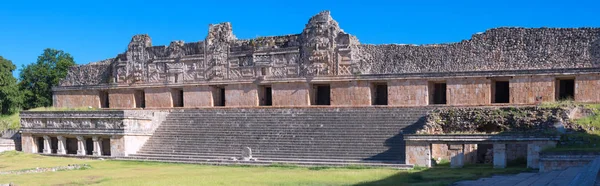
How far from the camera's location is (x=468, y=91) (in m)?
22.1

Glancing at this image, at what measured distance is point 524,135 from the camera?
52.2 ft

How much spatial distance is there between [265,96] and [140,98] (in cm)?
692

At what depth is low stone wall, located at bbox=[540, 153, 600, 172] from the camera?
13.9 metres

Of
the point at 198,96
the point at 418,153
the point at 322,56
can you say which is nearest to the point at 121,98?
the point at 198,96

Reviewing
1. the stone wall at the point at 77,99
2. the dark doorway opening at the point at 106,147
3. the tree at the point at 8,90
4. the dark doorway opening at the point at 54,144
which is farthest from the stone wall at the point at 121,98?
the tree at the point at 8,90

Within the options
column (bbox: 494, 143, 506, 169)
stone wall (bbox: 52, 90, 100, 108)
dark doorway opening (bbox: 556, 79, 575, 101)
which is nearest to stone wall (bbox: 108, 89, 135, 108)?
stone wall (bbox: 52, 90, 100, 108)

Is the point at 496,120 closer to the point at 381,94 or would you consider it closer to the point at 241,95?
the point at 381,94

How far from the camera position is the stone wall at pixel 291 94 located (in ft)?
81.4

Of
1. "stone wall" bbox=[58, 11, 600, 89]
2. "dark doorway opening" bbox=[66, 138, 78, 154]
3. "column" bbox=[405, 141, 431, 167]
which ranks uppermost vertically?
"stone wall" bbox=[58, 11, 600, 89]

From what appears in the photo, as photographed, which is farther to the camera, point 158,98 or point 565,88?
point 158,98

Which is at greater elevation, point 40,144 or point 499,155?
point 499,155

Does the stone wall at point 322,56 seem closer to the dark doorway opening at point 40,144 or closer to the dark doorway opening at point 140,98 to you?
the dark doorway opening at point 140,98

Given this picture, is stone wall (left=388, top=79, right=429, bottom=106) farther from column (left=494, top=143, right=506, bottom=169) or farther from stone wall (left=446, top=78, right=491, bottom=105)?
column (left=494, top=143, right=506, bottom=169)

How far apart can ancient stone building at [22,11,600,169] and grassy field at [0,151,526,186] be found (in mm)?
2113
